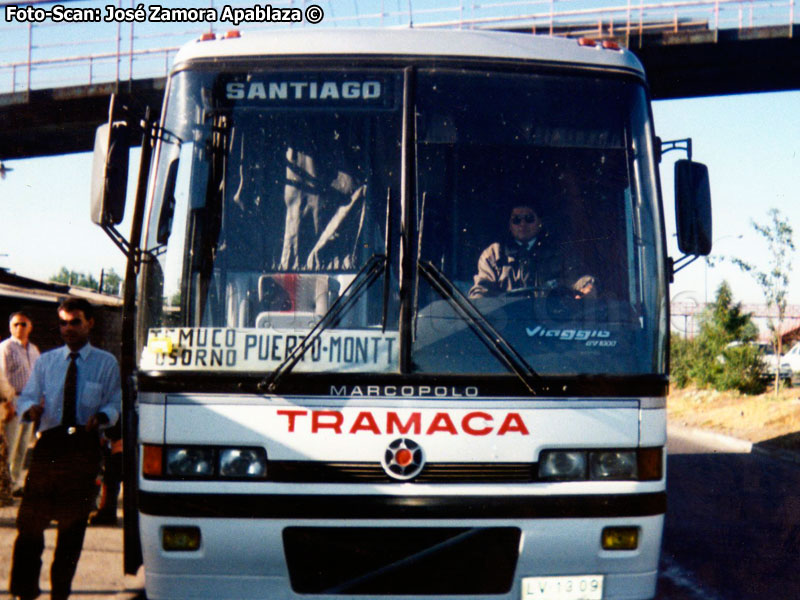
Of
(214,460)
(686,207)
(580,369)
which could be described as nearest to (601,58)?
(686,207)

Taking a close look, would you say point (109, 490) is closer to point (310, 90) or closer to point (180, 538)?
point (180, 538)

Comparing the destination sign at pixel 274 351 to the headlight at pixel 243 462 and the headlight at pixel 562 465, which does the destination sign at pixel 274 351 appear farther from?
the headlight at pixel 562 465

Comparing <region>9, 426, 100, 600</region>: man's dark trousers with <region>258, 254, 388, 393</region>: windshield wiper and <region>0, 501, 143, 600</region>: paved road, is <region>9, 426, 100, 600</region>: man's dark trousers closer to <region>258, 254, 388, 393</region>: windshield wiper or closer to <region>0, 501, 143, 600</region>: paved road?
<region>0, 501, 143, 600</region>: paved road

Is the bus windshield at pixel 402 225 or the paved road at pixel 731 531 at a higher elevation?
the bus windshield at pixel 402 225

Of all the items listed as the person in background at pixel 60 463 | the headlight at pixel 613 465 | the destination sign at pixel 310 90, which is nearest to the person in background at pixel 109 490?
the person in background at pixel 60 463

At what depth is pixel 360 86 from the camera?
15.4 feet

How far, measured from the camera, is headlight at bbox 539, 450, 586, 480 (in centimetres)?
432

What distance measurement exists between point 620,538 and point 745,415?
1794 centimetres

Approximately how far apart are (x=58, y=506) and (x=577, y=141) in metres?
3.32

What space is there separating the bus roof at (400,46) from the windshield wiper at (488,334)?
1155mm

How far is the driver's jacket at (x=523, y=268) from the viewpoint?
14.8 feet

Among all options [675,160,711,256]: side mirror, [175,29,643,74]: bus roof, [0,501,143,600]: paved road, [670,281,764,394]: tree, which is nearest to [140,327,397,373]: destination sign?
[175,29,643,74]: bus roof

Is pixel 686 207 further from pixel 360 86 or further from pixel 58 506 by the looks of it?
pixel 58 506

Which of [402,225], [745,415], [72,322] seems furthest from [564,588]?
[745,415]
